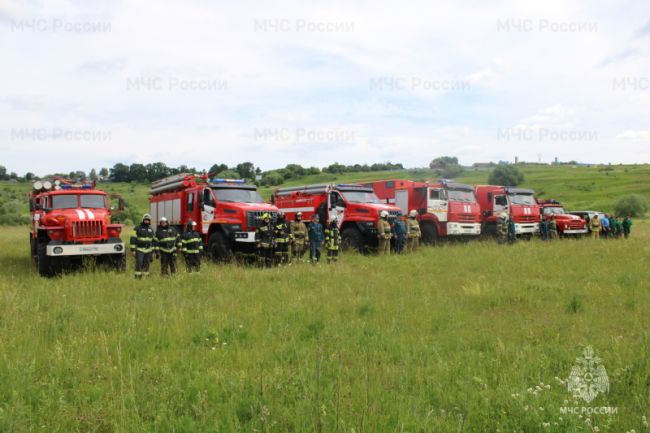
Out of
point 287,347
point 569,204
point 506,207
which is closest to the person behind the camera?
point 287,347

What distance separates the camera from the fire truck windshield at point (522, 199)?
71.2 feet

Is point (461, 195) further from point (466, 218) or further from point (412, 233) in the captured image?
point (412, 233)

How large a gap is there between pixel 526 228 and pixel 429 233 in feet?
18.0

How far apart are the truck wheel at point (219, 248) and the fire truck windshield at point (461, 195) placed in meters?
9.92

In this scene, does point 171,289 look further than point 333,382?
Yes

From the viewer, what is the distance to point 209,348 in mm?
5672

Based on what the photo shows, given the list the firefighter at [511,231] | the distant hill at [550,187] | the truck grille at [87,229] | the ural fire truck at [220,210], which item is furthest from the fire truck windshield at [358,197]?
the distant hill at [550,187]

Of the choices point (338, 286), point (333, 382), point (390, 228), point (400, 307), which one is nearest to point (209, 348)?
point (333, 382)

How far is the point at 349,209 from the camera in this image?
54.8 ft

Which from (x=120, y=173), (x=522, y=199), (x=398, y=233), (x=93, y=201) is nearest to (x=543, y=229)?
(x=522, y=199)

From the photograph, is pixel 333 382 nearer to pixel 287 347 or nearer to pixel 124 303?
pixel 287 347

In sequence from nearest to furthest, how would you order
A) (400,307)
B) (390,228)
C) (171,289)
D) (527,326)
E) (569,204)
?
(527,326), (400,307), (171,289), (390,228), (569,204)

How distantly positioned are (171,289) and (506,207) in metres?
16.9

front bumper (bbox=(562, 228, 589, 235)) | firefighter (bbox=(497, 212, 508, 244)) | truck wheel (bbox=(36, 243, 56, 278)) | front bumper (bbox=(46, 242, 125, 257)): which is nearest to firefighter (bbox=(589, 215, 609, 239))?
front bumper (bbox=(562, 228, 589, 235))
